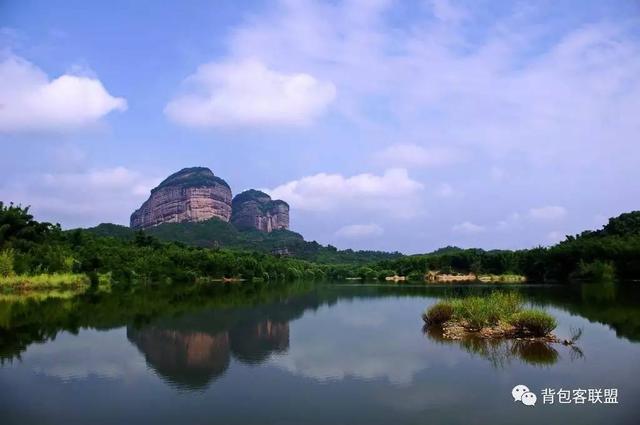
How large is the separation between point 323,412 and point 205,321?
45.1 feet

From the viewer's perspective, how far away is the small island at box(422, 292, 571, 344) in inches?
614

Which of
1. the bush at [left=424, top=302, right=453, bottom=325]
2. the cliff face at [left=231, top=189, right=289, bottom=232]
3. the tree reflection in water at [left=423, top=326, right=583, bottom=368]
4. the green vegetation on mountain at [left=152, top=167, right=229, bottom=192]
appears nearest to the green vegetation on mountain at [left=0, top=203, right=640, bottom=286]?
the bush at [left=424, top=302, right=453, bottom=325]

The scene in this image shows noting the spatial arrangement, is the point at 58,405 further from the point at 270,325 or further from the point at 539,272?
the point at 539,272

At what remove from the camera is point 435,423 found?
839 cm

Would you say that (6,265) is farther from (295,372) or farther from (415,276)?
(415,276)

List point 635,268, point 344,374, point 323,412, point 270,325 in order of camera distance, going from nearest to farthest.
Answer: point 323,412 → point 344,374 → point 270,325 → point 635,268

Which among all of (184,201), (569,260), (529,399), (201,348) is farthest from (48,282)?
(184,201)

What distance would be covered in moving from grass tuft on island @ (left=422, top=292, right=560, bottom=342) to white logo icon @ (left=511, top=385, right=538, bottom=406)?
546 cm

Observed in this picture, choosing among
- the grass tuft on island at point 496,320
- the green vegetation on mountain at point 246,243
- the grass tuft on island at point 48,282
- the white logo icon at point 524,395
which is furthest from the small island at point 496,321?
the green vegetation on mountain at point 246,243

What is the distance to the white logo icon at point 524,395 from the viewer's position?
9469 mm

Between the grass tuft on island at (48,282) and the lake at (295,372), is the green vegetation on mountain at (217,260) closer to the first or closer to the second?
the grass tuft on island at (48,282)

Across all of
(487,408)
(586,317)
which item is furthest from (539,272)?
(487,408)

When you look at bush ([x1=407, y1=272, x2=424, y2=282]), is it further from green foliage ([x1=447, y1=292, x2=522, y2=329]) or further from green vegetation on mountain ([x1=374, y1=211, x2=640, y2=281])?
green foliage ([x1=447, y1=292, x2=522, y2=329])

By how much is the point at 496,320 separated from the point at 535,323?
1229mm
